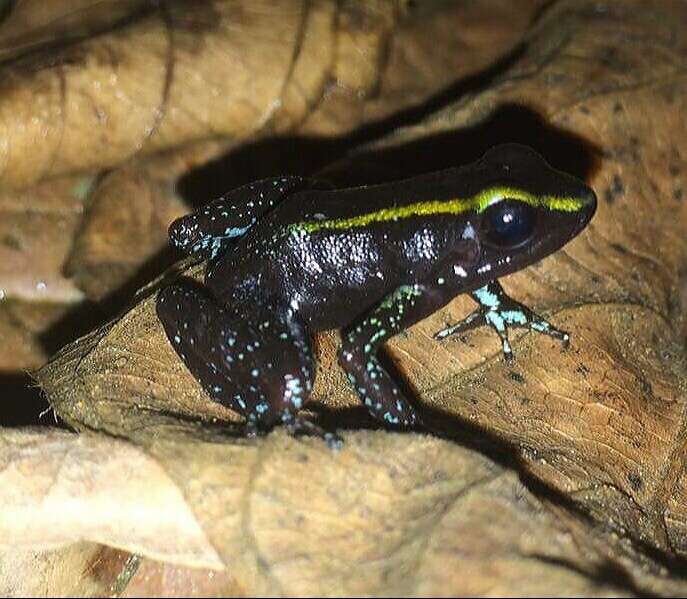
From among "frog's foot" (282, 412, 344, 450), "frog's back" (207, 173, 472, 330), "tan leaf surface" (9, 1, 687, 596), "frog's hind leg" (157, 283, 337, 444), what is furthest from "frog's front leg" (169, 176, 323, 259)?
"frog's foot" (282, 412, 344, 450)

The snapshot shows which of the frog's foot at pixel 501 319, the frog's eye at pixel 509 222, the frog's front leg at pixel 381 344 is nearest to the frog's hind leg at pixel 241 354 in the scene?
the frog's front leg at pixel 381 344

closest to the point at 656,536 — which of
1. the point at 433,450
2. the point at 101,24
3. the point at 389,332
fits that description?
the point at 433,450

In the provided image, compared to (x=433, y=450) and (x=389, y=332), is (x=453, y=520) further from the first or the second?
(x=389, y=332)

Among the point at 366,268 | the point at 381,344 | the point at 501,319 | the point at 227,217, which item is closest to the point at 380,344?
the point at 381,344

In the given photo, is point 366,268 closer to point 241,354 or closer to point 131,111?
point 241,354

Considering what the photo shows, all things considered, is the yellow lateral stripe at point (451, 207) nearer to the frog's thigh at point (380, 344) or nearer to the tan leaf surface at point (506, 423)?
the frog's thigh at point (380, 344)
